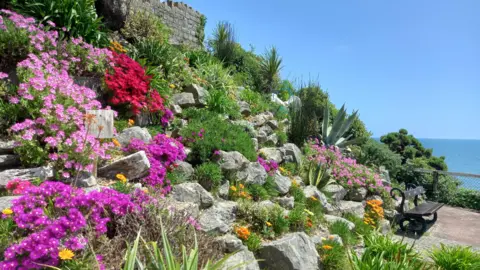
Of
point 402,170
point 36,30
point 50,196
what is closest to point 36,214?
point 50,196

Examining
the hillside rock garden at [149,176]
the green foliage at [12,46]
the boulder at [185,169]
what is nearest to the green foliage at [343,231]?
the hillside rock garden at [149,176]

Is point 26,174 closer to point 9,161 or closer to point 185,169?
point 9,161

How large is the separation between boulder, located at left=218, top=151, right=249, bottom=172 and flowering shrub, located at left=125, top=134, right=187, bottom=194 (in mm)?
537

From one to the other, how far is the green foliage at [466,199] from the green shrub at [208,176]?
379 inches

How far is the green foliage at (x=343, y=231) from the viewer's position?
4.88 m

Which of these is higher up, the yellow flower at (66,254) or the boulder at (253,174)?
the boulder at (253,174)

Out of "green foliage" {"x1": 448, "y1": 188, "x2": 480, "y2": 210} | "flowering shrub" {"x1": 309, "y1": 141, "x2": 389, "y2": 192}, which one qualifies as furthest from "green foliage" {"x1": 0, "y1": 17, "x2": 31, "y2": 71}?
"green foliage" {"x1": 448, "y1": 188, "x2": 480, "y2": 210}

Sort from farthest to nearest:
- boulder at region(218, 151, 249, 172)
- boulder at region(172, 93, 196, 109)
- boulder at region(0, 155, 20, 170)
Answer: boulder at region(172, 93, 196, 109), boulder at region(218, 151, 249, 172), boulder at region(0, 155, 20, 170)

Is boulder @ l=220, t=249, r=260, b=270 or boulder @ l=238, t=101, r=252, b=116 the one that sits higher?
boulder @ l=238, t=101, r=252, b=116

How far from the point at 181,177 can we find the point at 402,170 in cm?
1028

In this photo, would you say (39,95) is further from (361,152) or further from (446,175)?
(446,175)

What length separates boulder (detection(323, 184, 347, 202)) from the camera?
664cm

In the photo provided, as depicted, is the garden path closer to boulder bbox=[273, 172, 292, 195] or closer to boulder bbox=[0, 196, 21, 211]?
boulder bbox=[273, 172, 292, 195]

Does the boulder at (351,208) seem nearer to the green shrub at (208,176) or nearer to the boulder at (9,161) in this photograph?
the green shrub at (208,176)
